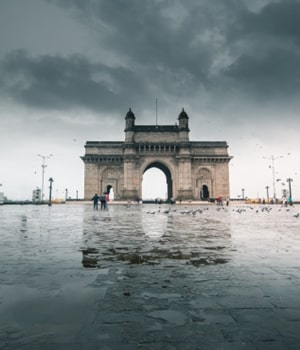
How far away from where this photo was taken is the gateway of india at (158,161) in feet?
182

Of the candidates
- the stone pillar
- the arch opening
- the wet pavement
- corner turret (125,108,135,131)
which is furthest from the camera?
the arch opening

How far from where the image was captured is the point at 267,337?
199 centimetres

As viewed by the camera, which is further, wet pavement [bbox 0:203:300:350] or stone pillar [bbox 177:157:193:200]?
stone pillar [bbox 177:157:193:200]

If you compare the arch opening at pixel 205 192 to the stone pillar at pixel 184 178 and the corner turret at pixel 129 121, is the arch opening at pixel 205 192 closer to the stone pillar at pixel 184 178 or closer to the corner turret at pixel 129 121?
the stone pillar at pixel 184 178

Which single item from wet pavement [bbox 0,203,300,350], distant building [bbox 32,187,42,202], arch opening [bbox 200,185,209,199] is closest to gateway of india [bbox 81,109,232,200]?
arch opening [bbox 200,185,209,199]

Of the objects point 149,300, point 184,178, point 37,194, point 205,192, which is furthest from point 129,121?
point 149,300

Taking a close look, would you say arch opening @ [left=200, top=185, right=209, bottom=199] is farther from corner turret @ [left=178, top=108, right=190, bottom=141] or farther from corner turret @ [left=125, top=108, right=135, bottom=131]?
corner turret @ [left=125, top=108, right=135, bottom=131]

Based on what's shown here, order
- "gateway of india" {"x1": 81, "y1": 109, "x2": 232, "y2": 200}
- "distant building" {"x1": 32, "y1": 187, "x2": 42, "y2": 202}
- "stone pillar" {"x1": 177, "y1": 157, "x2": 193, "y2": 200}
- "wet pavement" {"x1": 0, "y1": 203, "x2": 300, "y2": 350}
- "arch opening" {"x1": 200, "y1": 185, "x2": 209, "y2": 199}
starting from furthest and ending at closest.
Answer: "distant building" {"x1": 32, "y1": 187, "x2": 42, "y2": 202} < "arch opening" {"x1": 200, "y1": 185, "x2": 209, "y2": 199} < "gateway of india" {"x1": 81, "y1": 109, "x2": 232, "y2": 200} < "stone pillar" {"x1": 177, "y1": 157, "x2": 193, "y2": 200} < "wet pavement" {"x1": 0, "y1": 203, "x2": 300, "y2": 350}

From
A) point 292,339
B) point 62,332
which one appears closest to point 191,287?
point 292,339

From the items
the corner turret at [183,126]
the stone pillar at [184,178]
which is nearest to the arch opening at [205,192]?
the stone pillar at [184,178]

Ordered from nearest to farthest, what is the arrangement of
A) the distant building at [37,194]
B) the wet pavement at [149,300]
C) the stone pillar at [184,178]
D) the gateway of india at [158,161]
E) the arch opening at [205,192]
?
the wet pavement at [149,300] < the stone pillar at [184,178] < the gateway of india at [158,161] < the arch opening at [205,192] < the distant building at [37,194]

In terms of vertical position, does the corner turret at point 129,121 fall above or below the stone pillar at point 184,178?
above

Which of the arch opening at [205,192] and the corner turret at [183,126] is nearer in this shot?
the corner turret at [183,126]

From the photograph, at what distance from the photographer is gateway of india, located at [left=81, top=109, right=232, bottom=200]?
182 feet
